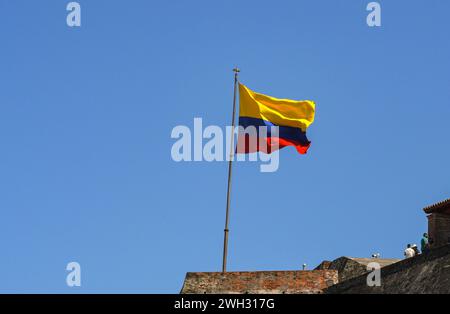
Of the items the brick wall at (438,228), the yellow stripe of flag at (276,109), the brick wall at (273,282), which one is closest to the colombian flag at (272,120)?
the yellow stripe of flag at (276,109)

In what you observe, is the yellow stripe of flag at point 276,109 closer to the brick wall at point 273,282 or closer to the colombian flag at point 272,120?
the colombian flag at point 272,120

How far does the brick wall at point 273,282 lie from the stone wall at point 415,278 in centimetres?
96

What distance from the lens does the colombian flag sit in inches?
1539

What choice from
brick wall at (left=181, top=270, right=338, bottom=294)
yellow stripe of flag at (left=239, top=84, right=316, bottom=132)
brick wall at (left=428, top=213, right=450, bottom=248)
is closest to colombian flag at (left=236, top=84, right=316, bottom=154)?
yellow stripe of flag at (left=239, top=84, right=316, bottom=132)

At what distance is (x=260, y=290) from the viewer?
3750 centimetres

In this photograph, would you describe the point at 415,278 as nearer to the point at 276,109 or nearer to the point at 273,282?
the point at 273,282

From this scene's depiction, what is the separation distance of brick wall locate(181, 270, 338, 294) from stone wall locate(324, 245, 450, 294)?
37.6 inches

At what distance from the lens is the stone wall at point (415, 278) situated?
32812mm

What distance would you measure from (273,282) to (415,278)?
17.0 ft

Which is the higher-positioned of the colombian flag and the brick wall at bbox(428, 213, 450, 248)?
the colombian flag

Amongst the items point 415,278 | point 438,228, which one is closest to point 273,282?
point 415,278

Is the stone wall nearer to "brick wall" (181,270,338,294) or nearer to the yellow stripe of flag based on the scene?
"brick wall" (181,270,338,294)
